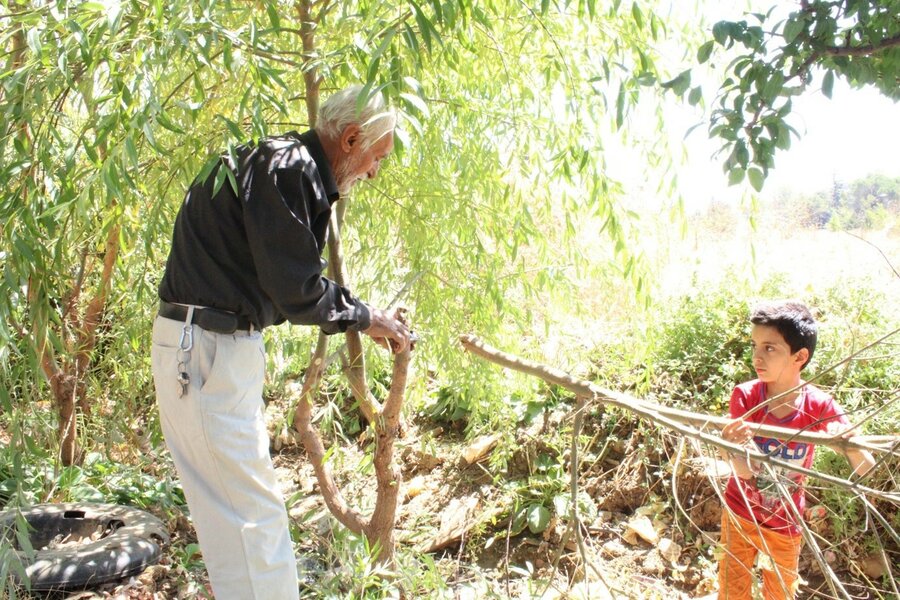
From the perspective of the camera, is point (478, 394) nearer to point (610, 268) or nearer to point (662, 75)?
point (610, 268)

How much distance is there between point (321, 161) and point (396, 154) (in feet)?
0.68

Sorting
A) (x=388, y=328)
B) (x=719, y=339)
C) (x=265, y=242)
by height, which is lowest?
(x=719, y=339)

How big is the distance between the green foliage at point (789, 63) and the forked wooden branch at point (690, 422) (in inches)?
23.0

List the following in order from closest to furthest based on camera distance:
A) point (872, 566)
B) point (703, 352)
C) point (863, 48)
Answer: point (863, 48) < point (872, 566) < point (703, 352)

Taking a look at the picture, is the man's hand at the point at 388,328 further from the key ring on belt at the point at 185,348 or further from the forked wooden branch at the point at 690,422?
the key ring on belt at the point at 185,348

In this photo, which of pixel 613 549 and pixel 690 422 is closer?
pixel 690 422

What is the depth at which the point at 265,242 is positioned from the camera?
1.94 metres

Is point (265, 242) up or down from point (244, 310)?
up

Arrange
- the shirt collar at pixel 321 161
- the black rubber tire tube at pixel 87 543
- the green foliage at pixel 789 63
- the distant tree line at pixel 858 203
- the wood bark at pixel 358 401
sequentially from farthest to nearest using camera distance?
the distant tree line at pixel 858 203 → the black rubber tire tube at pixel 87 543 → the wood bark at pixel 358 401 → the shirt collar at pixel 321 161 → the green foliage at pixel 789 63

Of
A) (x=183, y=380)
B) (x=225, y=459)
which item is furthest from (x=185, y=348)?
(x=225, y=459)

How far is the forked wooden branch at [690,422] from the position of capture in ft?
5.04

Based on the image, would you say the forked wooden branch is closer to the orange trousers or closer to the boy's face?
the boy's face

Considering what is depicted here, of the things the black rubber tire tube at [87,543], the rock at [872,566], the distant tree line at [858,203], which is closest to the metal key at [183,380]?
the black rubber tire tube at [87,543]

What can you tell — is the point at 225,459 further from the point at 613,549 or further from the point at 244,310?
the point at 613,549
